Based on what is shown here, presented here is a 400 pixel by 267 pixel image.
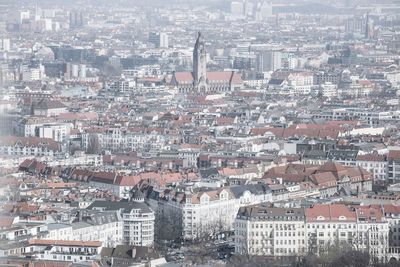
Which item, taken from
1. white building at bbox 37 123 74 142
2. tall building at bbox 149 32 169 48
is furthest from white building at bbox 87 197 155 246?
tall building at bbox 149 32 169 48

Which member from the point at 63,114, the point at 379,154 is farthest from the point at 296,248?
the point at 63,114

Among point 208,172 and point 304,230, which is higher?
point 304,230

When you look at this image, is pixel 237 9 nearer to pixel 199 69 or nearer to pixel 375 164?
pixel 199 69

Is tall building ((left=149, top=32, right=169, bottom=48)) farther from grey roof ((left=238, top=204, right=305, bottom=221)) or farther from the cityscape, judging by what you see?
grey roof ((left=238, top=204, right=305, bottom=221))

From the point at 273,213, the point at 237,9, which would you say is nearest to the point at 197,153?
the point at 273,213

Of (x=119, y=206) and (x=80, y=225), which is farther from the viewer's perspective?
(x=119, y=206)

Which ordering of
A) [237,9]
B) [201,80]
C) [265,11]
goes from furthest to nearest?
[237,9] → [265,11] → [201,80]

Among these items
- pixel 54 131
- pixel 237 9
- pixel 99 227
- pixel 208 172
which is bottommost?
pixel 237 9
